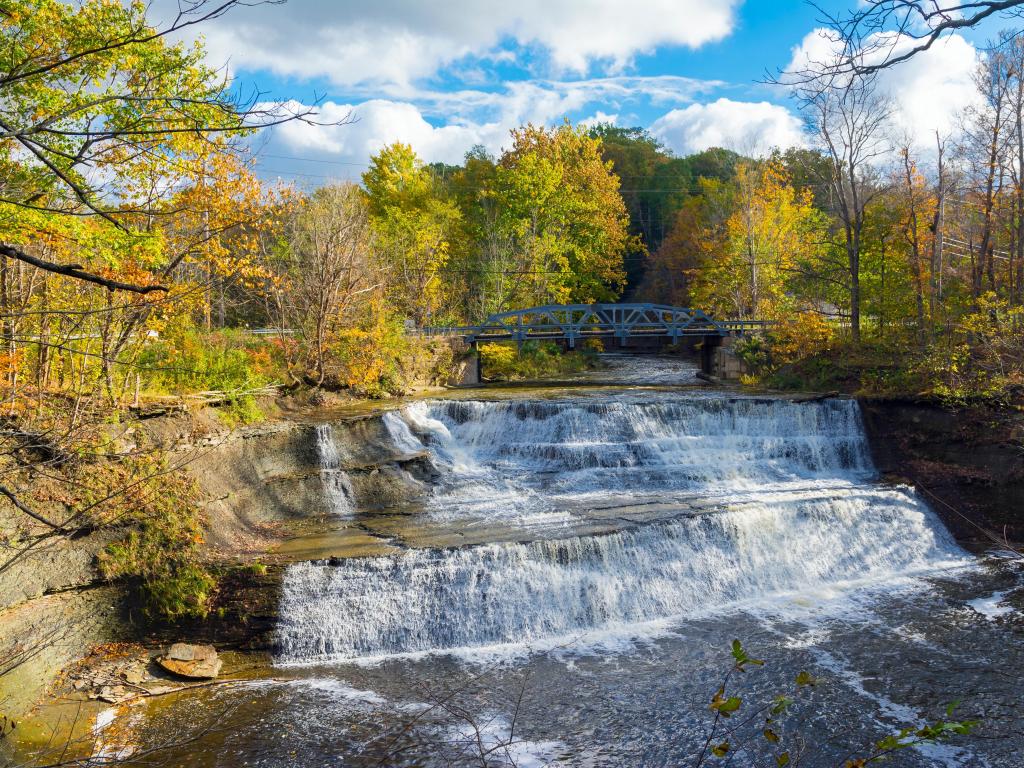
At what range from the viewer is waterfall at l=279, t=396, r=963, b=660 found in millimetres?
9852

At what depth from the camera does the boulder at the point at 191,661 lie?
342 inches

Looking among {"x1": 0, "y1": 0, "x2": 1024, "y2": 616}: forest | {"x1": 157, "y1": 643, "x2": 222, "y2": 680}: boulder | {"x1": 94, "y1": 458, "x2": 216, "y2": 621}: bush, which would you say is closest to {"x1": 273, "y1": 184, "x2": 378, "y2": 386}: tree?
{"x1": 0, "y1": 0, "x2": 1024, "y2": 616}: forest

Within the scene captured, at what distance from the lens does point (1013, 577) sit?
38.0ft

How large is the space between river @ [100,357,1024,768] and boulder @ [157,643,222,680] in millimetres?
362

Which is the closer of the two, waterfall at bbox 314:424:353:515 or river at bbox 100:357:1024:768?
river at bbox 100:357:1024:768

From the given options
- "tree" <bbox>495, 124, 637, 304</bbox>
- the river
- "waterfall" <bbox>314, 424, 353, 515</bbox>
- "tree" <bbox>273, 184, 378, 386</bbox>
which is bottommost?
the river

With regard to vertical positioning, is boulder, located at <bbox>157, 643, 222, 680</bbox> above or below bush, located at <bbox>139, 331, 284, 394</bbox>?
below

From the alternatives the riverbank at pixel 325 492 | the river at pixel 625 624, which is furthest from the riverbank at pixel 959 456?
the river at pixel 625 624

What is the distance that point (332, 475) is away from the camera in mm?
13484

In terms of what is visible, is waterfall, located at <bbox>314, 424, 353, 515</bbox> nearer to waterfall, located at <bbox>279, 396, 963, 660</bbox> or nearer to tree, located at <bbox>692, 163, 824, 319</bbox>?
waterfall, located at <bbox>279, 396, 963, 660</bbox>

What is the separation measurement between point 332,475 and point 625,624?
621 cm

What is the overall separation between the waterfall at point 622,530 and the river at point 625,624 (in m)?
0.04

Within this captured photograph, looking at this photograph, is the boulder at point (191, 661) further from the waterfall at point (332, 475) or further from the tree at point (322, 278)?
the tree at point (322, 278)

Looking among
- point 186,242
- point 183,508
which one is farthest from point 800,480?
point 186,242
